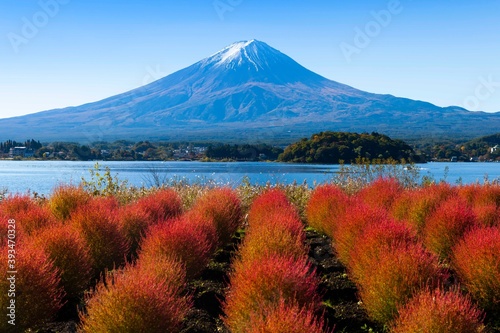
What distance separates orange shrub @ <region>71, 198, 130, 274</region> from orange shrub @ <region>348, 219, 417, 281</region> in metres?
3.15

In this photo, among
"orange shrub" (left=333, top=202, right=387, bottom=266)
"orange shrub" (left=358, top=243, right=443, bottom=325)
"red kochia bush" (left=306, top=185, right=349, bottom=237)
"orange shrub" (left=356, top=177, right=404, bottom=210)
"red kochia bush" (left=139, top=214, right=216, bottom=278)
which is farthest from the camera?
"orange shrub" (left=356, top=177, right=404, bottom=210)

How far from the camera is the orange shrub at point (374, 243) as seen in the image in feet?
23.2

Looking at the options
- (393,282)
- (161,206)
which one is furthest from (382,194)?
(393,282)

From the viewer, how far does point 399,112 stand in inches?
7008

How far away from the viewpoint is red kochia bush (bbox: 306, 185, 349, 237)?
1089 cm

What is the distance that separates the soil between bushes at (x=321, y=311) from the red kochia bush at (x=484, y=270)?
0.26 metres

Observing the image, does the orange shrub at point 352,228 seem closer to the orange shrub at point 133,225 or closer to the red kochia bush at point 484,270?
the red kochia bush at point 484,270

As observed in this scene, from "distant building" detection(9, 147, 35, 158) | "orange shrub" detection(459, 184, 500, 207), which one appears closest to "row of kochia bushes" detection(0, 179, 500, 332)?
"orange shrub" detection(459, 184, 500, 207)

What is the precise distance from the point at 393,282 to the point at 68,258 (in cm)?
386

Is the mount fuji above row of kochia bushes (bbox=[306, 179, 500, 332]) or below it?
above

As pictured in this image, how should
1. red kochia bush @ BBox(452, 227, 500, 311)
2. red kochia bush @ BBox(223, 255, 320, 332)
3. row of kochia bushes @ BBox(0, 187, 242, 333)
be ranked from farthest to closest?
red kochia bush @ BBox(452, 227, 500, 311) → red kochia bush @ BBox(223, 255, 320, 332) → row of kochia bushes @ BBox(0, 187, 242, 333)

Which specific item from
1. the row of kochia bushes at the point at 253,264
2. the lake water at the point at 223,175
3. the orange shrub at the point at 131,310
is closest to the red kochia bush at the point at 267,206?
the row of kochia bushes at the point at 253,264

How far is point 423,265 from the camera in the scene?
655 centimetres

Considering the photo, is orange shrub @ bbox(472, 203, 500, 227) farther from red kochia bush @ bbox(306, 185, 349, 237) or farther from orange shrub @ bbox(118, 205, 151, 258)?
orange shrub @ bbox(118, 205, 151, 258)
